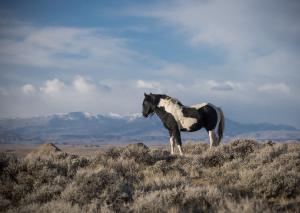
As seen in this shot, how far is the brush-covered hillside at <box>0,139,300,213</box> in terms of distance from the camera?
8719mm

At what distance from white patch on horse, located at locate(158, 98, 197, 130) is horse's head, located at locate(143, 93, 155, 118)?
519 millimetres

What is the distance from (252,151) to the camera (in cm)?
1554

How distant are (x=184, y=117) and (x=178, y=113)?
30 centimetres

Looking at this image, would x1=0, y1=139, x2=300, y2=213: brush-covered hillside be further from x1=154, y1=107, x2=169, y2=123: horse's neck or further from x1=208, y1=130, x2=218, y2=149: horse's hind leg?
x1=154, y1=107, x2=169, y2=123: horse's neck

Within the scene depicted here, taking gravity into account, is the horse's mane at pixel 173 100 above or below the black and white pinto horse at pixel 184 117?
above

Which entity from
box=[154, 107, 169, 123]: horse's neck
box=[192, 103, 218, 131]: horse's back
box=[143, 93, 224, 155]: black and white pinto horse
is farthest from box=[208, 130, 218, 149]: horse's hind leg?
box=[154, 107, 169, 123]: horse's neck

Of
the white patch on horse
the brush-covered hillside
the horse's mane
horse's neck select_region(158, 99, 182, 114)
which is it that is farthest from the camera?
the horse's mane

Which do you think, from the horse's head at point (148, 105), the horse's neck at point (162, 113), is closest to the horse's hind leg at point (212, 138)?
the horse's neck at point (162, 113)

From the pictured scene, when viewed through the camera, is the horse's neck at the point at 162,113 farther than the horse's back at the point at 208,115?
Yes

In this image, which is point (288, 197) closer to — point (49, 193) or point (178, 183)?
point (178, 183)

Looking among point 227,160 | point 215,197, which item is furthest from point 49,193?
point 227,160

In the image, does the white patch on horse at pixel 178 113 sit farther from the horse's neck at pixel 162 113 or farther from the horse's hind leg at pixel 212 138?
the horse's hind leg at pixel 212 138

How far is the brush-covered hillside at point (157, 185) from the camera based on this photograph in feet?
28.6

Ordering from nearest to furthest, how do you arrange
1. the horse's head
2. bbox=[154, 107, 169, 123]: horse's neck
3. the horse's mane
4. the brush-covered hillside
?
the brush-covered hillside, bbox=[154, 107, 169, 123]: horse's neck, the horse's mane, the horse's head
